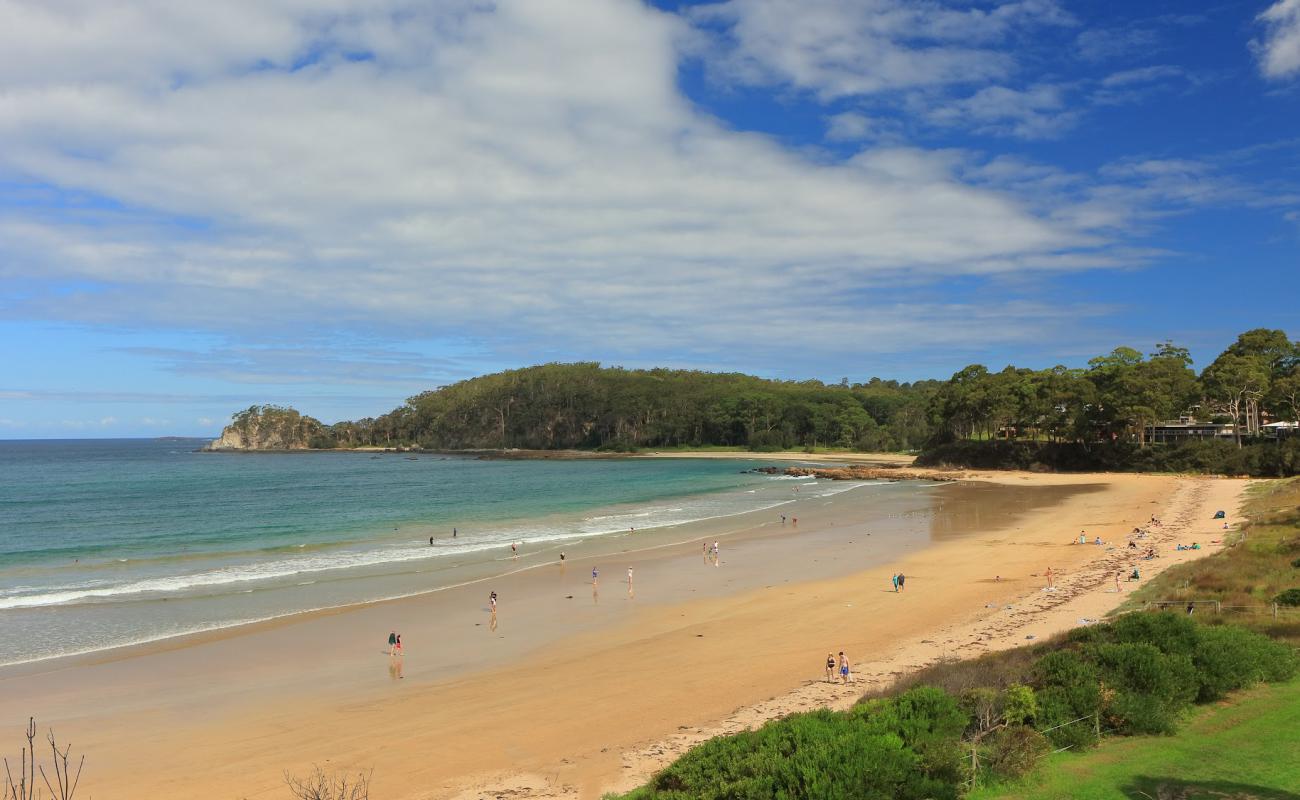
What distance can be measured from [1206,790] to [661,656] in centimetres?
1311

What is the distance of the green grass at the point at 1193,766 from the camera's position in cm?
888

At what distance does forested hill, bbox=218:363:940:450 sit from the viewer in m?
154

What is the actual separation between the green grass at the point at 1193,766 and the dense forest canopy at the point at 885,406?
66523 millimetres

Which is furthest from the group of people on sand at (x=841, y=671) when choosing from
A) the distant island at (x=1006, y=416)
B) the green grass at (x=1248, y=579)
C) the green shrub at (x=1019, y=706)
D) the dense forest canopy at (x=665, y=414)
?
the dense forest canopy at (x=665, y=414)

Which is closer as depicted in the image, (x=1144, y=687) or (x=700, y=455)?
(x=1144, y=687)

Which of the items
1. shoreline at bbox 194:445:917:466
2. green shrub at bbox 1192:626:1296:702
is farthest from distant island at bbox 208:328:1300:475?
green shrub at bbox 1192:626:1296:702

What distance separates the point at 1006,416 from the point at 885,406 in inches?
3031

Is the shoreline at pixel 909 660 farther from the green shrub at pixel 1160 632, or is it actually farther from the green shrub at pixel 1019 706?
the green shrub at pixel 1160 632

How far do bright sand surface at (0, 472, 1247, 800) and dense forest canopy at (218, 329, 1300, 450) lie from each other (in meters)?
43.7

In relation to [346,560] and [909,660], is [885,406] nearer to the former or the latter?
[346,560]

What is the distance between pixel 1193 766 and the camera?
31.7 ft

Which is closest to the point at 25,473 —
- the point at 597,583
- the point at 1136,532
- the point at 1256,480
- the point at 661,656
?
the point at 597,583

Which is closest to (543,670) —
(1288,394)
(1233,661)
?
(1233,661)

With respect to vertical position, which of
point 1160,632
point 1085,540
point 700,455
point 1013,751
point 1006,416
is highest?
point 1006,416
